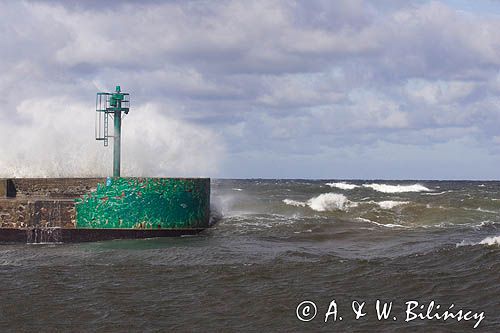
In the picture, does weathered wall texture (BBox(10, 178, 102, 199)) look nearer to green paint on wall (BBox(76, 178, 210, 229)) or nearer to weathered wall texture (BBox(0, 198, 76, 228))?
weathered wall texture (BBox(0, 198, 76, 228))

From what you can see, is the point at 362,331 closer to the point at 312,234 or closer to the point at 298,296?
the point at 298,296

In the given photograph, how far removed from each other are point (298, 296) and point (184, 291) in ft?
5.88

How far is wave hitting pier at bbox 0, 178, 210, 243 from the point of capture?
15789mm

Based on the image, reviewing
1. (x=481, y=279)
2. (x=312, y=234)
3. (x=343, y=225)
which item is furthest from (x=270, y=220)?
(x=481, y=279)

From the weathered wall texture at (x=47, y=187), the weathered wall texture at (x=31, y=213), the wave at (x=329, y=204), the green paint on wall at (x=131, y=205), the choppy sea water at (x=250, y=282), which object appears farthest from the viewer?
the wave at (x=329, y=204)

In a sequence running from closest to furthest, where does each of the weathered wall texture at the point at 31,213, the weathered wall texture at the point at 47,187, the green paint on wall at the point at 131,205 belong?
the weathered wall texture at the point at 31,213, the green paint on wall at the point at 131,205, the weathered wall texture at the point at 47,187

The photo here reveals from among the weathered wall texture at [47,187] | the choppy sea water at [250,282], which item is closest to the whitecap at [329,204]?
the choppy sea water at [250,282]

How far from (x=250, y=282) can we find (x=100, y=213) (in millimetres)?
6987

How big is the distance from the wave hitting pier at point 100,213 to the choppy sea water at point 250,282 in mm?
636

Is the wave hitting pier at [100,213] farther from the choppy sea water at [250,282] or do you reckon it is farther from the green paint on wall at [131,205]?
the choppy sea water at [250,282]

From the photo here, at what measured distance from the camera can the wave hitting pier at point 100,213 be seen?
1579 centimetres

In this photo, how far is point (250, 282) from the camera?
1015cm

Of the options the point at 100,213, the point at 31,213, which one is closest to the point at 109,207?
the point at 100,213

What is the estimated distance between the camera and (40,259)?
12.8 metres
